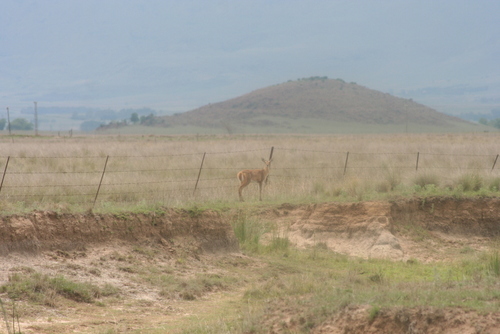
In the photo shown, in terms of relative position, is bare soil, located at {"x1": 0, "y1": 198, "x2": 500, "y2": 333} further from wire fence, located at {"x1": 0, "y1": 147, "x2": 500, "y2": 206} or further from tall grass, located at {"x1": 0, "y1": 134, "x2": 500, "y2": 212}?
wire fence, located at {"x1": 0, "y1": 147, "x2": 500, "y2": 206}

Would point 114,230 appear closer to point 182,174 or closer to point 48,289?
point 48,289

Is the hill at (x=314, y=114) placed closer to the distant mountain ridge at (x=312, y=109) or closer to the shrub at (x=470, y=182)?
the distant mountain ridge at (x=312, y=109)

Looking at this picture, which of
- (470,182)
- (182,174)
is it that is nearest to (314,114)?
(182,174)

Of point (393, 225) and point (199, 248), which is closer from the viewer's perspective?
point (199, 248)

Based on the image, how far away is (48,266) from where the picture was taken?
993 centimetres

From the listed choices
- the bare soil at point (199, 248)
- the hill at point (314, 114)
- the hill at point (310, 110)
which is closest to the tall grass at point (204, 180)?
the bare soil at point (199, 248)

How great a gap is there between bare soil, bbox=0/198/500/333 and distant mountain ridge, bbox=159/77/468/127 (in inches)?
3302

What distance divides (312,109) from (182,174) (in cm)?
9092

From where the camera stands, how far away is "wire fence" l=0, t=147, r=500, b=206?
17219 millimetres

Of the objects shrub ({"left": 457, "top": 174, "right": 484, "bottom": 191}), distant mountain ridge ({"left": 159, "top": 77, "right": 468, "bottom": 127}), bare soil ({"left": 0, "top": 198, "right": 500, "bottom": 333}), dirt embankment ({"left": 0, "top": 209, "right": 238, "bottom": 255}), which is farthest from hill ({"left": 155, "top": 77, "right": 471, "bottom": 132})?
dirt embankment ({"left": 0, "top": 209, "right": 238, "bottom": 255})

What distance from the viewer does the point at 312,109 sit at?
11162cm

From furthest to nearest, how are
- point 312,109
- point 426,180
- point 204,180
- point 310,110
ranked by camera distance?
point 312,109 → point 310,110 → point 204,180 → point 426,180

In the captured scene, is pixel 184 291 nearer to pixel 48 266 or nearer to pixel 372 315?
pixel 48 266

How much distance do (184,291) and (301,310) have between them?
10.5 feet
